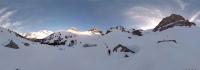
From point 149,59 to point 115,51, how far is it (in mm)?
12823

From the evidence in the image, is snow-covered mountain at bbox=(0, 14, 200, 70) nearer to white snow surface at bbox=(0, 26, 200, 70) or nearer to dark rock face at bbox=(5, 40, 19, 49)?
white snow surface at bbox=(0, 26, 200, 70)

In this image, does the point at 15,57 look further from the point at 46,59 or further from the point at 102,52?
the point at 102,52

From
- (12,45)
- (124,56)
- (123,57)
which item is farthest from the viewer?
(12,45)

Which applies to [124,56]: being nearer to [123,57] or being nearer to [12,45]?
[123,57]

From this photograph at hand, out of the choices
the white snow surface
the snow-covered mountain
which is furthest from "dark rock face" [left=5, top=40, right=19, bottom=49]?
the white snow surface

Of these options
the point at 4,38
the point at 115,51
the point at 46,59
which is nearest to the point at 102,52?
the point at 115,51

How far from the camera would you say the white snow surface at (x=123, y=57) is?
3978cm

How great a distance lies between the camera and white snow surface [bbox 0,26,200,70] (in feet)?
131

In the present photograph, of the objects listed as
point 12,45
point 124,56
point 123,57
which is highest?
point 12,45

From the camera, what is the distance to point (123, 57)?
49.0 meters

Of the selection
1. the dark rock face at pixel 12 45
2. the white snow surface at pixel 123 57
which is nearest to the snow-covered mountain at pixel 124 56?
the white snow surface at pixel 123 57

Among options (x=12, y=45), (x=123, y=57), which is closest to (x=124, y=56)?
(x=123, y=57)

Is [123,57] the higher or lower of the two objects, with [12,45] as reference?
lower

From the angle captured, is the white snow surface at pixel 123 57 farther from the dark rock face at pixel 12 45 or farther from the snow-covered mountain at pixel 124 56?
the dark rock face at pixel 12 45
